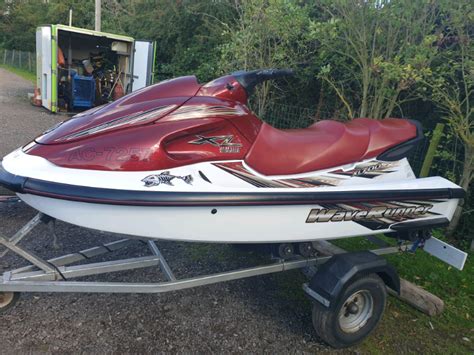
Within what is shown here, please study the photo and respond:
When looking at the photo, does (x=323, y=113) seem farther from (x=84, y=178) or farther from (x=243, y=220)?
(x=84, y=178)

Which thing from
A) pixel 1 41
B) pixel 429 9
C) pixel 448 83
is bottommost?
pixel 1 41

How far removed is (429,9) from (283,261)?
298 centimetres

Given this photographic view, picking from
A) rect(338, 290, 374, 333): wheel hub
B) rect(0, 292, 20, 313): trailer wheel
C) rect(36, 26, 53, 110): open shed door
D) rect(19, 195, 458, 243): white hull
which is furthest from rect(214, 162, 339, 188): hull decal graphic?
rect(36, 26, 53, 110): open shed door

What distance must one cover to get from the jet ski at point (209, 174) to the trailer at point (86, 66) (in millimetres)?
8803

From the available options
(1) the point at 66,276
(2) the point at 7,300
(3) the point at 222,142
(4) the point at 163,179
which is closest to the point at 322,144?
(3) the point at 222,142

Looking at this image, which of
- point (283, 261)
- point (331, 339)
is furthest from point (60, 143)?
point (331, 339)

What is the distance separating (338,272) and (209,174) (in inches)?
42.5

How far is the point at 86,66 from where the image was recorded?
488 inches

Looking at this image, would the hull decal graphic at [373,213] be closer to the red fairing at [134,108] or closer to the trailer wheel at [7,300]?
the red fairing at [134,108]

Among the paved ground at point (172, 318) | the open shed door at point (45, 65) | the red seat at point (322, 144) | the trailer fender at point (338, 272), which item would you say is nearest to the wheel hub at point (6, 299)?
the paved ground at point (172, 318)

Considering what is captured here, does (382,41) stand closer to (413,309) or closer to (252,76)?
(252,76)

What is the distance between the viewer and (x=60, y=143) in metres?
2.32

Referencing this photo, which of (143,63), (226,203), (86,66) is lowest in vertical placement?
(86,66)

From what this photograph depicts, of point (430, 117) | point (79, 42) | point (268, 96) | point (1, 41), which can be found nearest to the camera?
point (430, 117)
